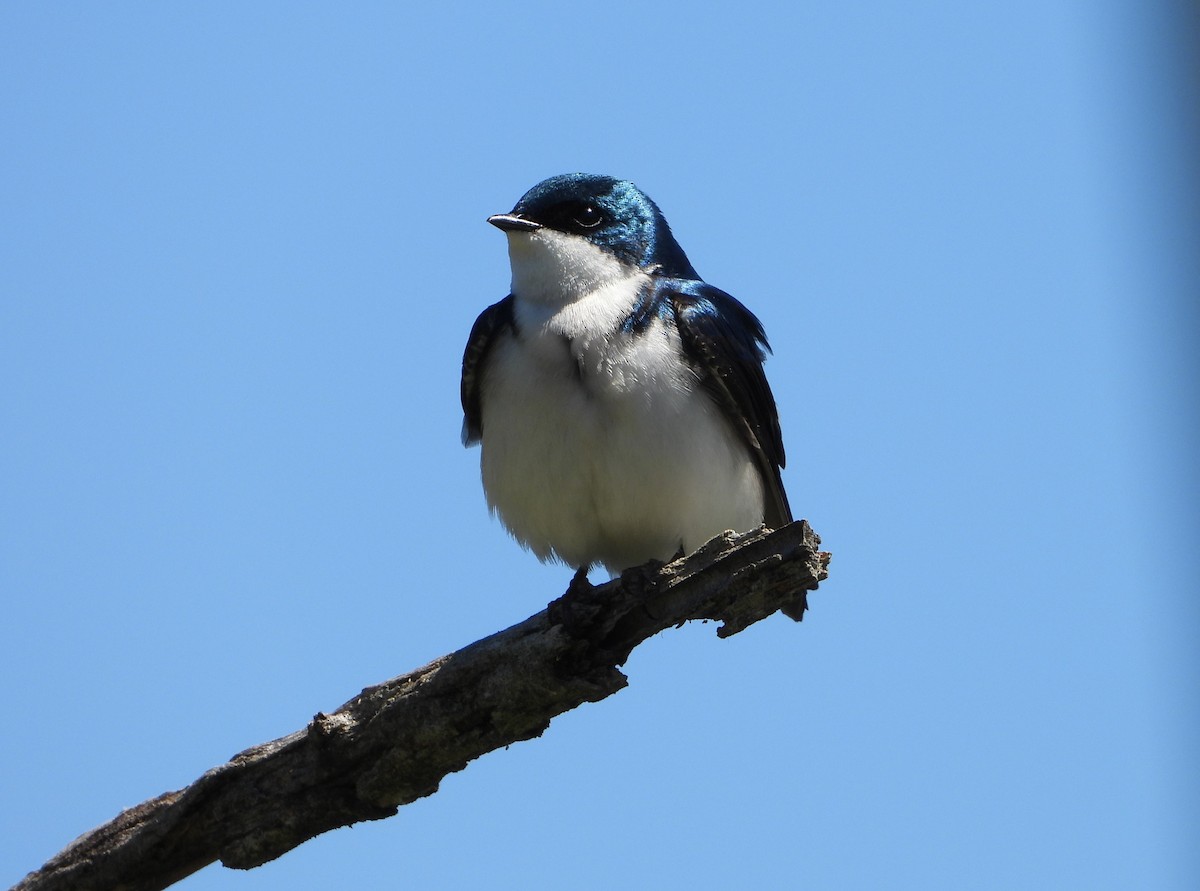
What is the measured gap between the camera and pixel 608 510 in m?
7.28

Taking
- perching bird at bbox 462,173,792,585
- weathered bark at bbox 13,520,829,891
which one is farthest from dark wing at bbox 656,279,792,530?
weathered bark at bbox 13,520,829,891

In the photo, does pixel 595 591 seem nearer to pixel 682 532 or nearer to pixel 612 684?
pixel 612 684

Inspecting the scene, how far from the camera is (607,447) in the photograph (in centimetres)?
710

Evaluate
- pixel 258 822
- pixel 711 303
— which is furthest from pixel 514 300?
pixel 258 822

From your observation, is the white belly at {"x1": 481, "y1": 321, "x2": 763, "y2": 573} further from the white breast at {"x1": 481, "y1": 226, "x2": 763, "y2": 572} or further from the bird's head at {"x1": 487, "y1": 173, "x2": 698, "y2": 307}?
the bird's head at {"x1": 487, "y1": 173, "x2": 698, "y2": 307}

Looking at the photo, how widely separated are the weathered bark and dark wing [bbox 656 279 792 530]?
1.79 m

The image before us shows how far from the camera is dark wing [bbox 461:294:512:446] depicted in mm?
7879

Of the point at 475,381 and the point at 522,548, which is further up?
the point at 475,381

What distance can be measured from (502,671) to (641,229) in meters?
3.19

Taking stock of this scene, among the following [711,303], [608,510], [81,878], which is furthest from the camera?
[711,303]

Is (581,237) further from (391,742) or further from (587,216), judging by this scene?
(391,742)

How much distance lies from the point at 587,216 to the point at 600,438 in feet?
5.35

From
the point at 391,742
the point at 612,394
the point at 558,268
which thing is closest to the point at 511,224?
the point at 558,268

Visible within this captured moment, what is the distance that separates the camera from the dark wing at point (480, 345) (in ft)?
25.8
